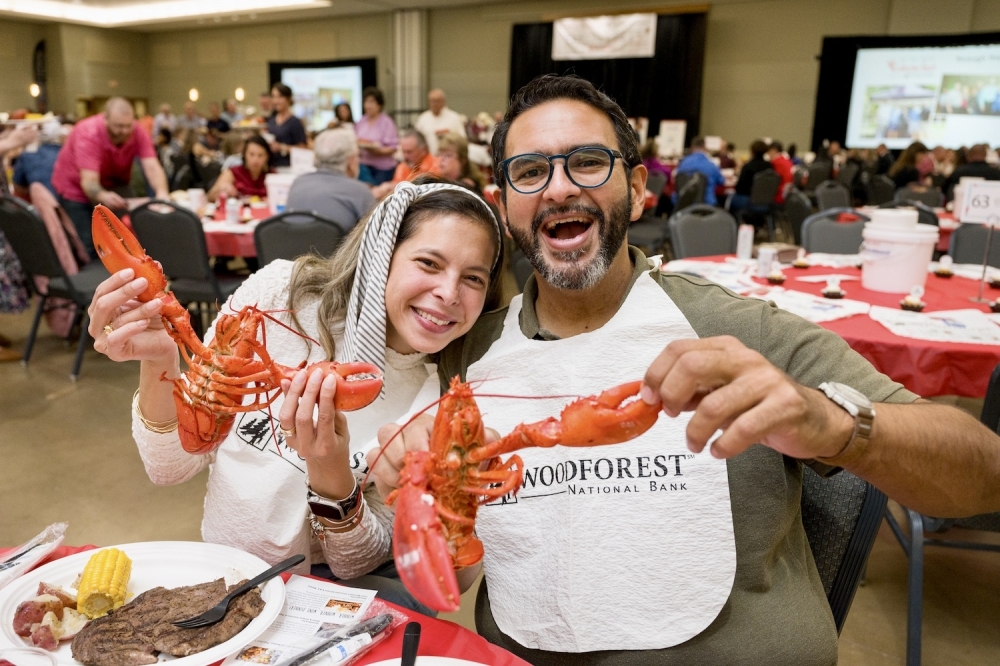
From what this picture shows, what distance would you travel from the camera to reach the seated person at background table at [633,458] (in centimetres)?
113

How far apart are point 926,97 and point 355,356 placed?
14849mm

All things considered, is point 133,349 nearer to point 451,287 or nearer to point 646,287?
point 451,287

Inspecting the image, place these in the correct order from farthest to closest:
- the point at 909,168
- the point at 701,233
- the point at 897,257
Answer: the point at 909,168, the point at 701,233, the point at 897,257

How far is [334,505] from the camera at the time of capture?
132cm

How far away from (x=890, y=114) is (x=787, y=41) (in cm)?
247

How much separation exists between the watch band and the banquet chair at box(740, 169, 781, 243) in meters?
9.67

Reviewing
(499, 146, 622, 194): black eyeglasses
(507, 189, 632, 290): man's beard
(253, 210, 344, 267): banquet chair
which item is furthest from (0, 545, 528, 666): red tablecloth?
(253, 210, 344, 267): banquet chair

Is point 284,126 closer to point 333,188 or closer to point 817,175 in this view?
point 333,188

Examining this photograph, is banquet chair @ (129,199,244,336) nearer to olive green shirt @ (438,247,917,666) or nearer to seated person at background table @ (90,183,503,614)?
seated person at background table @ (90,183,503,614)

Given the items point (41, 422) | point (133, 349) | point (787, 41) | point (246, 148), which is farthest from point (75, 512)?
point (787, 41)

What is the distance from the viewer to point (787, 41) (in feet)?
44.5

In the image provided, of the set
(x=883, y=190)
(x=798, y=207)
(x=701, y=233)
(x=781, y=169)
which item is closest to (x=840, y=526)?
(x=701, y=233)

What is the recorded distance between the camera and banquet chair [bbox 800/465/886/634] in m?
1.45

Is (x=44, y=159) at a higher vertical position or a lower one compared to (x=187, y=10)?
lower
